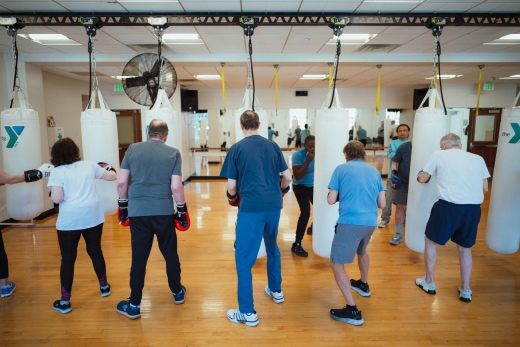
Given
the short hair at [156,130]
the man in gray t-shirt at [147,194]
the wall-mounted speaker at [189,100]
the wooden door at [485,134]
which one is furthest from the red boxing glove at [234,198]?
the wooden door at [485,134]

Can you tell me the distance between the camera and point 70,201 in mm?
2559

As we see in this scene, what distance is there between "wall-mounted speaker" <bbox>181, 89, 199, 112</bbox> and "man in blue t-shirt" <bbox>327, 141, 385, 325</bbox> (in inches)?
278

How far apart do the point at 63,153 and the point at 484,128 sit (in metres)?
10.4

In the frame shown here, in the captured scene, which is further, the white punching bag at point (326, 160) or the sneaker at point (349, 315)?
the white punching bag at point (326, 160)

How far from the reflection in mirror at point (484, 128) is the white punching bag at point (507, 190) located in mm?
6944

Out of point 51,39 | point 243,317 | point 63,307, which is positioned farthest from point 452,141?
point 51,39

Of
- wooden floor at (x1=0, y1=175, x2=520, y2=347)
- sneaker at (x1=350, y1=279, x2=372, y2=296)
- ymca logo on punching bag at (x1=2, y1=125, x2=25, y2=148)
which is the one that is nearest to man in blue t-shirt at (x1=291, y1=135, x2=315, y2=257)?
wooden floor at (x1=0, y1=175, x2=520, y2=347)

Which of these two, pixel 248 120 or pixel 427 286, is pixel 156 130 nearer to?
pixel 248 120

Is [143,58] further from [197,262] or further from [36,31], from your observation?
[197,262]

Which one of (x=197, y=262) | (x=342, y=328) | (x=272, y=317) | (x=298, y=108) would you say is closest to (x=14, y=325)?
(x=197, y=262)

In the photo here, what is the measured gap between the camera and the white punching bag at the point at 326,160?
9.93ft

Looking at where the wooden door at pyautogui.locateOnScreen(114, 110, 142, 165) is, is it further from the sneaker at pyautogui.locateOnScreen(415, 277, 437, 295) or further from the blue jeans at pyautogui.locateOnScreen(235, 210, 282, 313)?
the sneaker at pyautogui.locateOnScreen(415, 277, 437, 295)

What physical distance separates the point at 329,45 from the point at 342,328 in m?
3.55

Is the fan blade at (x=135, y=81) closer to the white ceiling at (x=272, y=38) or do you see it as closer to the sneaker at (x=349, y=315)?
the white ceiling at (x=272, y=38)
